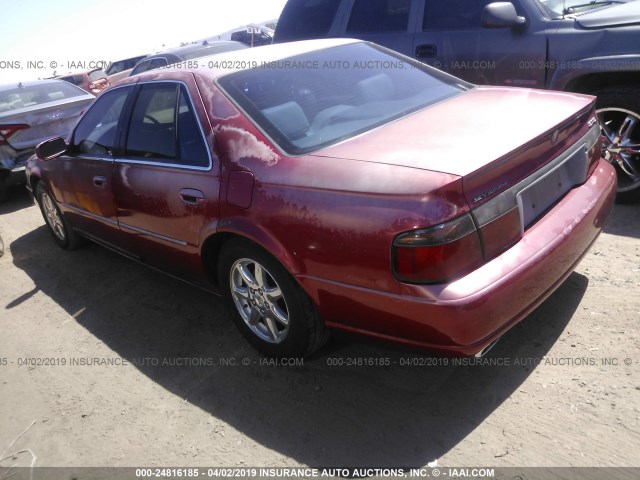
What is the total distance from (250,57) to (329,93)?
65cm

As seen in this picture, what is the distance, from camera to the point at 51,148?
446cm

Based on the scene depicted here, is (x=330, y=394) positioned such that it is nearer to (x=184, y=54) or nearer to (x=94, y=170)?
(x=94, y=170)

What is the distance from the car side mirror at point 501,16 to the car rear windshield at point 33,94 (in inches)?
233

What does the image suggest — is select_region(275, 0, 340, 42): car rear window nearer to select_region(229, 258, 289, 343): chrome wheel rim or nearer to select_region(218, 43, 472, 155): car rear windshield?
select_region(218, 43, 472, 155): car rear windshield

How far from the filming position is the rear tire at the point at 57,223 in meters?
5.04

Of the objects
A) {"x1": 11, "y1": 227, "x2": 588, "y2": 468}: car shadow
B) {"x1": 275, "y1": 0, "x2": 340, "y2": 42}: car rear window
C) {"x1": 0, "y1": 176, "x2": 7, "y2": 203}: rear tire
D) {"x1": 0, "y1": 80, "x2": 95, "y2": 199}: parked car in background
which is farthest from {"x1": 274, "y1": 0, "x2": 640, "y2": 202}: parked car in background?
{"x1": 0, "y1": 176, "x2": 7, "y2": 203}: rear tire

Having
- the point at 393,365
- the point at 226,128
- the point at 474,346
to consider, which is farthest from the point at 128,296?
the point at 474,346

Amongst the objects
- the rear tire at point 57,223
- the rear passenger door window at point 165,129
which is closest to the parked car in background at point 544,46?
the rear passenger door window at point 165,129

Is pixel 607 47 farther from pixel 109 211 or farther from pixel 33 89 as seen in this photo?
pixel 33 89

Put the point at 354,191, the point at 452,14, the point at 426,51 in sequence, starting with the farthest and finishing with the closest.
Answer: the point at 426,51 < the point at 452,14 < the point at 354,191

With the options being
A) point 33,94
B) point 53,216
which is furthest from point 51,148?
point 33,94

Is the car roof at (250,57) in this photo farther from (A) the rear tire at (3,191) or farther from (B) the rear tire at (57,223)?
(A) the rear tire at (3,191)

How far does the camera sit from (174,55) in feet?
35.5

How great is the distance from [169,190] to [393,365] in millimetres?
1625
